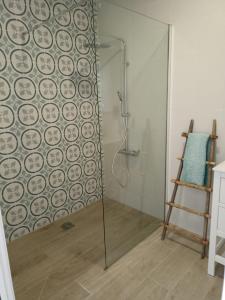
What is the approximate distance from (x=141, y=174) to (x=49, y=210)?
1.07 metres

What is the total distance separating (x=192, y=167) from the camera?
77.1 inches

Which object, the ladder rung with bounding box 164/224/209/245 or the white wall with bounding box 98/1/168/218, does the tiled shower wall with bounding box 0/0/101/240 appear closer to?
the white wall with bounding box 98/1/168/218

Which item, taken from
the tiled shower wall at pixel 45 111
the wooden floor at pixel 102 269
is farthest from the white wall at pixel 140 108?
the tiled shower wall at pixel 45 111

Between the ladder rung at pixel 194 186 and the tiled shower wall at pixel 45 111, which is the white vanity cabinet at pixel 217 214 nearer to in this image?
the ladder rung at pixel 194 186

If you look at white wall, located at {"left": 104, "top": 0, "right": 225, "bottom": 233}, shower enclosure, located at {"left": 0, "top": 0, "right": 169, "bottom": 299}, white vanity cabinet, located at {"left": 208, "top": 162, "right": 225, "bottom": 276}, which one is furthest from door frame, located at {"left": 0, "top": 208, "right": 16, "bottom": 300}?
white wall, located at {"left": 104, "top": 0, "right": 225, "bottom": 233}

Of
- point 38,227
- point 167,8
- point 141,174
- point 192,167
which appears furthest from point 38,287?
point 167,8

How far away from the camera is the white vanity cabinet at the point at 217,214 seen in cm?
157

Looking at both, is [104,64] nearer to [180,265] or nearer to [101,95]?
[101,95]

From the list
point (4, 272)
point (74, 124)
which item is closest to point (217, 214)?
point (4, 272)

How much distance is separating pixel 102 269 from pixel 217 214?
1.00 m

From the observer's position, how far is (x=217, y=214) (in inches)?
64.5

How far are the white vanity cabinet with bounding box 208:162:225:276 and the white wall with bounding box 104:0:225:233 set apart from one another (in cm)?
43

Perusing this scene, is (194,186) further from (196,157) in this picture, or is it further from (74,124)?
(74,124)

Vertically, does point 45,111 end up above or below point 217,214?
above
